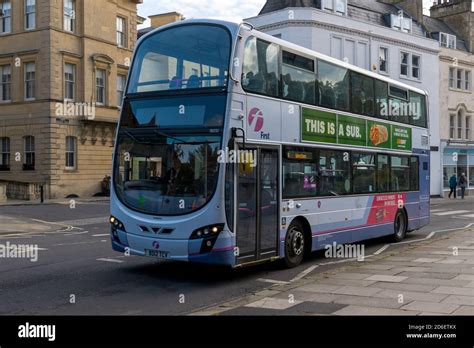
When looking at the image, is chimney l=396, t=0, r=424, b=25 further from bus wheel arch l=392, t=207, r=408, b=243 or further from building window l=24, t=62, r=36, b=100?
bus wheel arch l=392, t=207, r=408, b=243

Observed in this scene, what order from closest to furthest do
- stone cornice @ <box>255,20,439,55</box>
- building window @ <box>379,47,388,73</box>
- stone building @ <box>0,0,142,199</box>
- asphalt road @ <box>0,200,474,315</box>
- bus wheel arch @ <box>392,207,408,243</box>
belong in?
1. asphalt road @ <box>0,200,474,315</box>
2. bus wheel arch @ <box>392,207,408,243</box>
3. stone building @ <box>0,0,142,199</box>
4. stone cornice @ <box>255,20,439,55</box>
5. building window @ <box>379,47,388,73</box>

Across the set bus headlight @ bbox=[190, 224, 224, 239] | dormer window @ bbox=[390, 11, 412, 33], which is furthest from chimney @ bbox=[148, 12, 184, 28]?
bus headlight @ bbox=[190, 224, 224, 239]

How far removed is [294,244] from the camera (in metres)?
11.2

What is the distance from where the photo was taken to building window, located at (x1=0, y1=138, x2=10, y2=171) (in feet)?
121

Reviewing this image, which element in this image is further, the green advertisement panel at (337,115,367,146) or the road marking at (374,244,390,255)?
the road marking at (374,244,390,255)

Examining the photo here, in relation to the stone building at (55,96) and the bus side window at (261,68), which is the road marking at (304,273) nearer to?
the bus side window at (261,68)

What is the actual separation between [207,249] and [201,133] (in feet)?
6.20

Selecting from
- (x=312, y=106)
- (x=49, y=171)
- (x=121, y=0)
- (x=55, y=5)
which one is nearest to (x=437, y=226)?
(x=312, y=106)

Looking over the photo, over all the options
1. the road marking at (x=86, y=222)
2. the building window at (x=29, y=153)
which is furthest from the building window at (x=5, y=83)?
the road marking at (x=86, y=222)

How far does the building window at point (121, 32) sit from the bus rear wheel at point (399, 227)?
3026 cm

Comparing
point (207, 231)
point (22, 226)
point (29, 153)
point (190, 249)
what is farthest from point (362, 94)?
point (29, 153)

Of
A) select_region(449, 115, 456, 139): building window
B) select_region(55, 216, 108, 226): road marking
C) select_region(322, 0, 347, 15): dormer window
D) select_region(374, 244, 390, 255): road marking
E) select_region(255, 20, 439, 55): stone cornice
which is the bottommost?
select_region(374, 244, 390, 255): road marking

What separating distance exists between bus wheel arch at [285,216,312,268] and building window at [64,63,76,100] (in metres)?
28.3

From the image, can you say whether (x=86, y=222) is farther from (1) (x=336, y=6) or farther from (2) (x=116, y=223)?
(1) (x=336, y=6)
